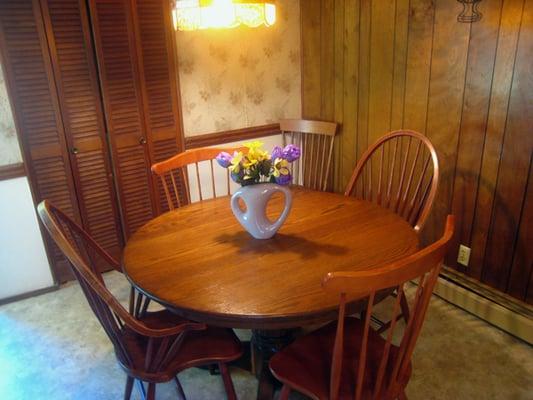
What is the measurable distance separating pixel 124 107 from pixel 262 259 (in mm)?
1623

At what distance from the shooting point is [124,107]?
2.64 metres

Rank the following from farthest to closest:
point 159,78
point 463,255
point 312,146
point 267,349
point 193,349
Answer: point 312,146 < point 159,78 < point 463,255 < point 267,349 < point 193,349

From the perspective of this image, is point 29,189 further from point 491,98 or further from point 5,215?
point 491,98

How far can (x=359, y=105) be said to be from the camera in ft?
9.37

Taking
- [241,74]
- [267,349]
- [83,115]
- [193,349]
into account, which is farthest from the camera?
[241,74]


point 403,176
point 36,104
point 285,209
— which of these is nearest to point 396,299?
point 285,209

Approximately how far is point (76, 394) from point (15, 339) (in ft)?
2.14

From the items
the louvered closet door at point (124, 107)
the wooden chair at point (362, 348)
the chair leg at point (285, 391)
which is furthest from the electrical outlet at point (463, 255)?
the louvered closet door at point (124, 107)

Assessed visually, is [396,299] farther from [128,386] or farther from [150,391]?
[128,386]

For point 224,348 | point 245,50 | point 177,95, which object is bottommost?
point 224,348

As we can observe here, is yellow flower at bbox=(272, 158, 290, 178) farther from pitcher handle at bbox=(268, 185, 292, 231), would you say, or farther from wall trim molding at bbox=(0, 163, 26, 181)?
wall trim molding at bbox=(0, 163, 26, 181)

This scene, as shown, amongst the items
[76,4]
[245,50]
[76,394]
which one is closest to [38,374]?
[76,394]

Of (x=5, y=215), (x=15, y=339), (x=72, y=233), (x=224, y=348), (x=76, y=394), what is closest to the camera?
(x=224, y=348)

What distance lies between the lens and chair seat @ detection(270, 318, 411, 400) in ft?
4.24
